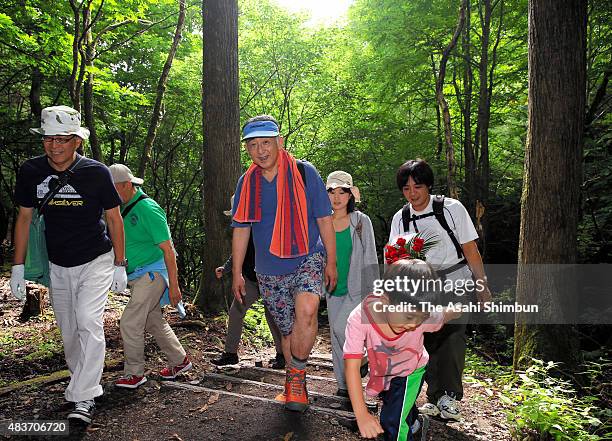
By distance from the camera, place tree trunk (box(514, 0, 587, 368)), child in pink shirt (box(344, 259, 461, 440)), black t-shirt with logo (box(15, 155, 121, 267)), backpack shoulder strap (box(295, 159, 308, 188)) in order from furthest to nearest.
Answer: tree trunk (box(514, 0, 587, 368)), backpack shoulder strap (box(295, 159, 308, 188)), black t-shirt with logo (box(15, 155, 121, 267)), child in pink shirt (box(344, 259, 461, 440))

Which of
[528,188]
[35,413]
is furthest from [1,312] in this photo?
[528,188]

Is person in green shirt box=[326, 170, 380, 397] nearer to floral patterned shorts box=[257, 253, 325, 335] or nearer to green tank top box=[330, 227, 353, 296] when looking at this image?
green tank top box=[330, 227, 353, 296]

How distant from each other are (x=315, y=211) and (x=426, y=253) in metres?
1.09

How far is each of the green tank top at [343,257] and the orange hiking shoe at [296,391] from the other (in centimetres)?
97

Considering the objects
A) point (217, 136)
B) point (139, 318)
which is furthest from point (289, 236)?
point (217, 136)

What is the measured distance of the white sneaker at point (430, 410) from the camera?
4.24 metres

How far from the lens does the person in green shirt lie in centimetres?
450

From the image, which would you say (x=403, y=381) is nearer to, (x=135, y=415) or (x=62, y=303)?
(x=135, y=415)

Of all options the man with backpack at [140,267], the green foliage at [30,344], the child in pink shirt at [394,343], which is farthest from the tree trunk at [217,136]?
the child in pink shirt at [394,343]

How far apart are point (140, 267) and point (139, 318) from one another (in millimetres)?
486

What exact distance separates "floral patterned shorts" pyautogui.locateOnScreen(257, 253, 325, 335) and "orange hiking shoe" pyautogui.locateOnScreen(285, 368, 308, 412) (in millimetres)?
383

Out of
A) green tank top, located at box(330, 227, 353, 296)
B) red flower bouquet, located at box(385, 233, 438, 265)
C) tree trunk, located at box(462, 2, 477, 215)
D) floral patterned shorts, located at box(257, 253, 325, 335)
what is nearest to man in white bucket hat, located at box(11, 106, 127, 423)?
floral patterned shorts, located at box(257, 253, 325, 335)

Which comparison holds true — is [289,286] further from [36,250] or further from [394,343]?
[36,250]

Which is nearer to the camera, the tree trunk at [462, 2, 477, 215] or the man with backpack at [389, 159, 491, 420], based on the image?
the man with backpack at [389, 159, 491, 420]
